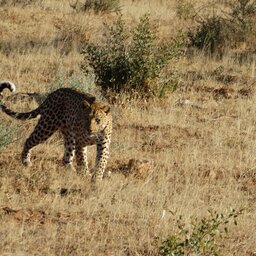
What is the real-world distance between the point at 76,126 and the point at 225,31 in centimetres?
873

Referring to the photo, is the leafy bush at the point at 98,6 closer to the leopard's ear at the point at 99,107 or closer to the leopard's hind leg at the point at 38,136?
the leopard's hind leg at the point at 38,136

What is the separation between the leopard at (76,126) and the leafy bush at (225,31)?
299 inches

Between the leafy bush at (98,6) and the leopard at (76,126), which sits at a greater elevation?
the leopard at (76,126)

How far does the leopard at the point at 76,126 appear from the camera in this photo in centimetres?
825

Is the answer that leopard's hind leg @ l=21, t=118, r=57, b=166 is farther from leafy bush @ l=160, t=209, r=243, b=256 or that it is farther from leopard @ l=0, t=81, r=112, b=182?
leafy bush @ l=160, t=209, r=243, b=256

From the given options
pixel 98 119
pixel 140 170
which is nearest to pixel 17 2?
pixel 140 170

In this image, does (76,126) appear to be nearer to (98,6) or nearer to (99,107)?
(99,107)

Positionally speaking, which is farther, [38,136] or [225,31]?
[225,31]

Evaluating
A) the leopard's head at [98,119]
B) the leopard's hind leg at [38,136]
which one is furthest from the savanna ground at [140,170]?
the leopard's head at [98,119]

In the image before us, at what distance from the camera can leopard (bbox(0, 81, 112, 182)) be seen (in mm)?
8250

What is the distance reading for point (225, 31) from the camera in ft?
54.4

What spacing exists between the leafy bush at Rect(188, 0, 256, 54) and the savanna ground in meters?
0.77

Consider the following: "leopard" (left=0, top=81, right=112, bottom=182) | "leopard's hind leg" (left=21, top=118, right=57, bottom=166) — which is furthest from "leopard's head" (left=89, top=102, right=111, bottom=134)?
"leopard's hind leg" (left=21, top=118, right=57, bottom=166)

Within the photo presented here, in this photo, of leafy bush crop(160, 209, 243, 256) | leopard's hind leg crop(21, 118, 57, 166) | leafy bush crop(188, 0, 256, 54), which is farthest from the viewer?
leafy bush crop(188, 0, 256, 54)
